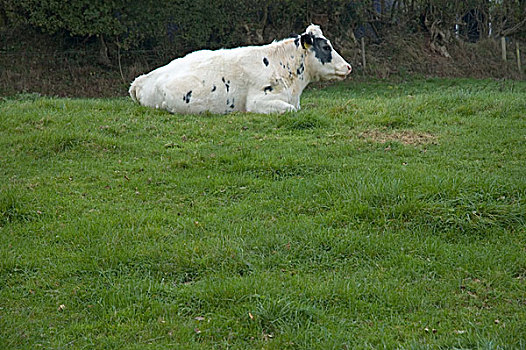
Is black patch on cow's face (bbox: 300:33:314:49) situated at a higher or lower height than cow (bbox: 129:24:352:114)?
higher

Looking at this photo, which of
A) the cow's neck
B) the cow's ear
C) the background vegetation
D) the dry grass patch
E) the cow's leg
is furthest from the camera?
the background vegetation

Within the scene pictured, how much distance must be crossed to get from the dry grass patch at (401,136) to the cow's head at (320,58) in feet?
11.3

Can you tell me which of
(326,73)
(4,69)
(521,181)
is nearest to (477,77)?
(326,73)

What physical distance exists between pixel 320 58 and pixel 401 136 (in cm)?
397

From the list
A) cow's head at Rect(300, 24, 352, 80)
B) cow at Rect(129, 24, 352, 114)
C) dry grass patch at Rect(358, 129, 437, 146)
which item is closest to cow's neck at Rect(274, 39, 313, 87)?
cow at Rect(129, 24, 352, 114)

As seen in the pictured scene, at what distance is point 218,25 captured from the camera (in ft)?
79.5

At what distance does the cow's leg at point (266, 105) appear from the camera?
37.4ft

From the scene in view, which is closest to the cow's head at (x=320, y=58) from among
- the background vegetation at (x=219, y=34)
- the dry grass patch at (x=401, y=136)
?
the dry grass patch at (x=401, y=136)

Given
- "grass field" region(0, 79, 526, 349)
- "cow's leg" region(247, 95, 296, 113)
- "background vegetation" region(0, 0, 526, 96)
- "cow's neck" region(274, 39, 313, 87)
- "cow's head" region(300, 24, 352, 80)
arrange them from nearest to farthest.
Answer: "grass field" region(0, 79, 526, 349), "cow's leg" region(247, 95, 296, 113), "cow's neck" region(274, 39, 313, 87), "cow's head" region(300, 24, 352, 80), "background vegetation" region(0, 0, 526, 96)

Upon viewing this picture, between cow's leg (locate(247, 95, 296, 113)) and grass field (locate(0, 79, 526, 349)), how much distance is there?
1621mm

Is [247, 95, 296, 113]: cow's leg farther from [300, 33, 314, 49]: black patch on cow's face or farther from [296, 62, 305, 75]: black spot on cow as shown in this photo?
[300, 33, 314, 49]: black patch on cow's face

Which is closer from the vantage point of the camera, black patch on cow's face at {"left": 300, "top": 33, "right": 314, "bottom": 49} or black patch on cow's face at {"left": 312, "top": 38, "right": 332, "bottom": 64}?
black patch on cow's face at {"left": 300, "top": 33, "right": 314, "bottom": 49}

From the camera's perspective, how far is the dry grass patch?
876cm

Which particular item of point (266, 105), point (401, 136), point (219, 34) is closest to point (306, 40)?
point (266, 105)
